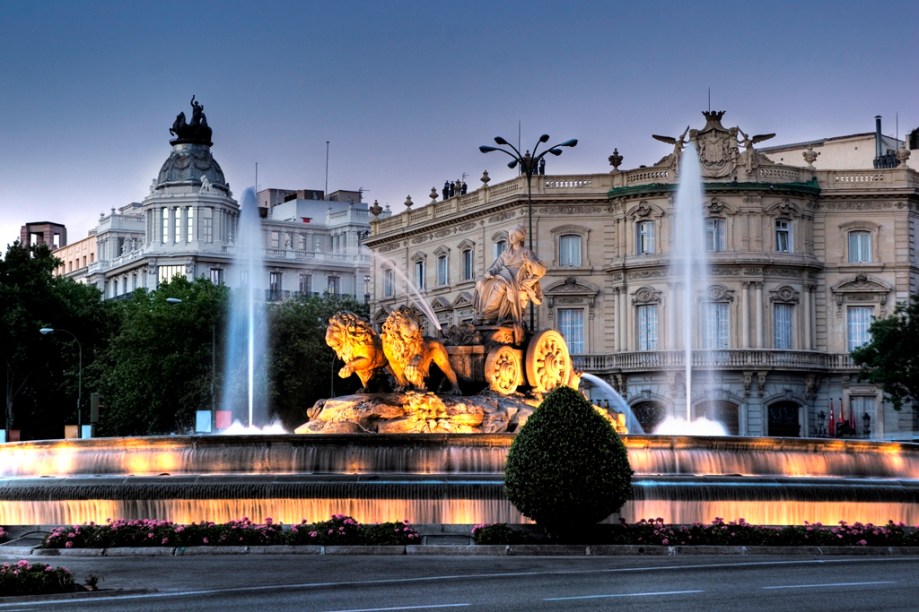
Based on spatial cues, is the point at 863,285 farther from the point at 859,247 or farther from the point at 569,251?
the point at 569,251

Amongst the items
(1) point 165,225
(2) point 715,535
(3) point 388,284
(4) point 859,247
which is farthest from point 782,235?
(1) point 165,225


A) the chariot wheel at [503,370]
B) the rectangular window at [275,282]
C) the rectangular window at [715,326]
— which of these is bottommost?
the chariot wheel at [503,370]

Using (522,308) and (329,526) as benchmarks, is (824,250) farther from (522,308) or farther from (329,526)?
(329,526)

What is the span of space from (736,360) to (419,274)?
1891 centimetres

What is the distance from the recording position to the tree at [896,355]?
214ft

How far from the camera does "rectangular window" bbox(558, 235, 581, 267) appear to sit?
7838 centimetres

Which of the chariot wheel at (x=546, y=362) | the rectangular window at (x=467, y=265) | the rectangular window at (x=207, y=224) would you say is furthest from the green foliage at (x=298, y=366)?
the rectangular window at (x=207, y=224)

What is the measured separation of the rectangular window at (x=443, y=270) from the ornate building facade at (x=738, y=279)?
5.29 metres

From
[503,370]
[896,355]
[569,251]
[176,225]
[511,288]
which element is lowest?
[503,370]

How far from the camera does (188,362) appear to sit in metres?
70.9

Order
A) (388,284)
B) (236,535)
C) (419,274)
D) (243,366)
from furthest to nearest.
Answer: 1. (388,284)
2. (419,274)
3. (243,366)
4. (236,535)

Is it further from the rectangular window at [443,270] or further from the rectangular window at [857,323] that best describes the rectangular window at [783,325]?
the rectangular window at [443,270]

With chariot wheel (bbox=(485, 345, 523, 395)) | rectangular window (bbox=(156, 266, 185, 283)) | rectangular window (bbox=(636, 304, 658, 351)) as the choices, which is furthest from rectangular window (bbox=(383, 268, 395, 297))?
chariot wheel (bbox=(485, 345, 523, 395))

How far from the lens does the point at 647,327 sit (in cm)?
7606
